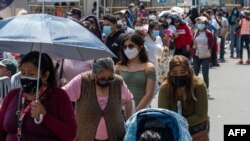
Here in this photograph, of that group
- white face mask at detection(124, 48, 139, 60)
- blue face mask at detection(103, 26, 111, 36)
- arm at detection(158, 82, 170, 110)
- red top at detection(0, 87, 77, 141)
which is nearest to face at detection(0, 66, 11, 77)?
white face mask at detection(124, 48, 139, 60)

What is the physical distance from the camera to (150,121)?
4867mm

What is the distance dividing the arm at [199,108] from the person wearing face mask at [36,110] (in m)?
1.75

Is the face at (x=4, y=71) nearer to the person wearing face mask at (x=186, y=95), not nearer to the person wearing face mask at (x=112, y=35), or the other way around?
the person wearing face mask at (x=112, y=35)

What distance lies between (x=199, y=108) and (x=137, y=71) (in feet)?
4.31

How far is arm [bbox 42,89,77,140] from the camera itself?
4180 millimetres

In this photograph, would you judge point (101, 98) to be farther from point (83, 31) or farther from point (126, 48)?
point (126, 48)

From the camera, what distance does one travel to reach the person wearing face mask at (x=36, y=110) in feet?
13.7

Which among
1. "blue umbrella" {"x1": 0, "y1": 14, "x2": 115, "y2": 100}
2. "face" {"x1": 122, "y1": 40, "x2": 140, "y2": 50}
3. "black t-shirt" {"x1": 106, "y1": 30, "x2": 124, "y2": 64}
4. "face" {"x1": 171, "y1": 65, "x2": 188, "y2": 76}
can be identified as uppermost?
"blue umbrella" {"x1": 0, "y1": 14, "x2": 115, "y2": 100}

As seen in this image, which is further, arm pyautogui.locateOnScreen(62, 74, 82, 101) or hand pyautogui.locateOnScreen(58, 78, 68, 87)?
hand pyautogui.locateOnScreen(58, 78, 68, 87)

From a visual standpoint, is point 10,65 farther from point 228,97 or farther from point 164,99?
point 228,97

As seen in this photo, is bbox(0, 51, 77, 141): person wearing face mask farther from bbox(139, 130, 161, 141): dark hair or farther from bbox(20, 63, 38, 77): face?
bbox(139, 130, 161, 141): dark hair

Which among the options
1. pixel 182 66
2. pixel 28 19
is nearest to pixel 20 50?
pixel 28 19

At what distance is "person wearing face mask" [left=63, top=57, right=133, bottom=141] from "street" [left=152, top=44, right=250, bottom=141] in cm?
384

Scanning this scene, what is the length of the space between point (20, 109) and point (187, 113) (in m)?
2.04
